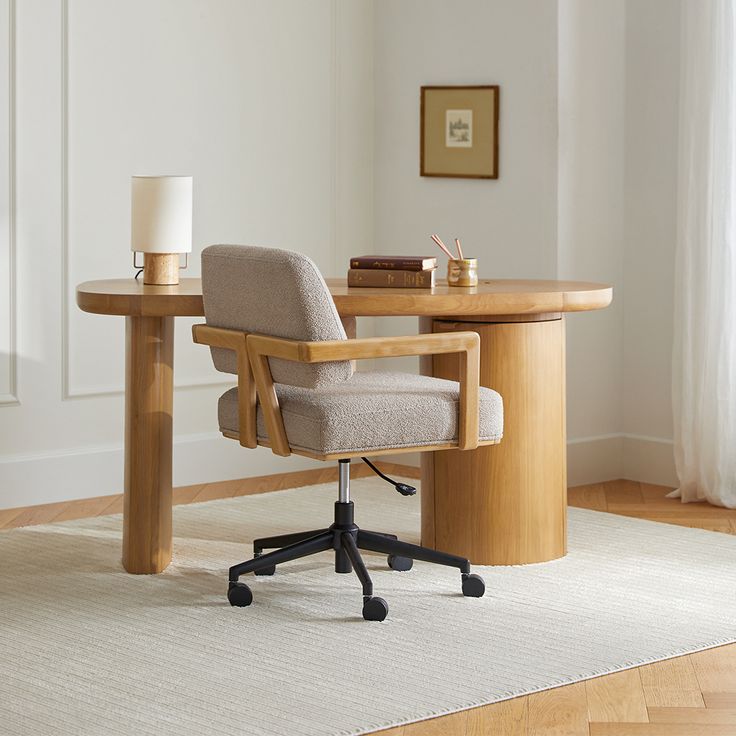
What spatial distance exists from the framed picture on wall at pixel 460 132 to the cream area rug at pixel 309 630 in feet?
5.26

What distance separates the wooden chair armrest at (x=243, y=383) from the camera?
10.9 ft

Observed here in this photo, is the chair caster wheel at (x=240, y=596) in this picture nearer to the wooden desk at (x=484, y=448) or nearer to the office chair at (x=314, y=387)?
the office chair at (x=314, y=387)

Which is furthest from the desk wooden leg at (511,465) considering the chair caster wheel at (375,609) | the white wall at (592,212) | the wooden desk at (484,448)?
the white wall at (592,212)

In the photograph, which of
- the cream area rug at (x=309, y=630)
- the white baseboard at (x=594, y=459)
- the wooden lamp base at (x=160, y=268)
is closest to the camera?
the cream area rug at (x=309, y=630)

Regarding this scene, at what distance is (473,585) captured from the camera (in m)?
3.51

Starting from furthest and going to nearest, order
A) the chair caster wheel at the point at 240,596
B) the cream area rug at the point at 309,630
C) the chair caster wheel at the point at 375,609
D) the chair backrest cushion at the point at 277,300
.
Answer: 1. the chair caster wheel at the point at 240,596
2. the chair caster wheel at the point at 375,609
3. the chair backrest cushion at the point at 277,300
4. the cream area rug at the point at 309,630

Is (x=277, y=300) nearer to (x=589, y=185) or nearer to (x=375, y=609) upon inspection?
(x=375, y=609)

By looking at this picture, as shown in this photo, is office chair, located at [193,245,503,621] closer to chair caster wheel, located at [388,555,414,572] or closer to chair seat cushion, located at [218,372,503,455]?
chair seat cushion, located at [218,372,503,455]

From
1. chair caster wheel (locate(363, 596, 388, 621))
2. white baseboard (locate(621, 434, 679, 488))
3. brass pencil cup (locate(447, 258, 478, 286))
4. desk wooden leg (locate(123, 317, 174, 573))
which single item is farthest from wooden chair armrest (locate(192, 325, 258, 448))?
white baseboard (locate(621, 434, 679, 488))

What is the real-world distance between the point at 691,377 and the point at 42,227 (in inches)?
91.4

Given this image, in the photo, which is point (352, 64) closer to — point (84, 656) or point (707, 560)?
point (707, 560)

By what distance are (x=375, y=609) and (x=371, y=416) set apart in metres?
0.47

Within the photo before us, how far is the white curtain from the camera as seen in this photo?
15.5 feet

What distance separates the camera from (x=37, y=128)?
183 inches
